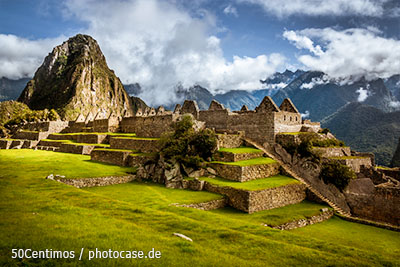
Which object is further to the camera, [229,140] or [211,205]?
[229,140]

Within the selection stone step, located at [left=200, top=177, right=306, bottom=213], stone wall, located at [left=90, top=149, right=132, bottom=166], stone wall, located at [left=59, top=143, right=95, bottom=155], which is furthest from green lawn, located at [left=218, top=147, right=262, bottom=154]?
stone wall, located at [left=59, top=143, right=95, bottom=155]

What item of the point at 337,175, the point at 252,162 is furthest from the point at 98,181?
the point at 337,175

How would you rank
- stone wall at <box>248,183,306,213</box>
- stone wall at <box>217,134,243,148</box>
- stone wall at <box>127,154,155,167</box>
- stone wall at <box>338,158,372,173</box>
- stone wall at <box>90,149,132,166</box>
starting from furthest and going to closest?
stone wall at <box>90,149,132,166</box> < stone wall at <box>127,154,155,167</box> < stone wall at <box>217,134,243,148</box> < stone wall at <box>338,158,372,173</box> < stone wall at <box>248,183,306,213</box>

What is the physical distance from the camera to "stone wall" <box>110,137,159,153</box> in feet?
79.7

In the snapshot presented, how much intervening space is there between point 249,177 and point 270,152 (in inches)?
196

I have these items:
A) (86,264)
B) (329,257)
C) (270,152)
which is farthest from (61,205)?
(270,152)

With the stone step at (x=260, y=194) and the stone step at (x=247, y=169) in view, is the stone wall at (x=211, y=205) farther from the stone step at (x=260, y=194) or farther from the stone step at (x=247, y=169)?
the stone step at (x=247, y=169)

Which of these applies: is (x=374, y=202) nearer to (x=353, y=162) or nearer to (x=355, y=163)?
(x=353, y=162)

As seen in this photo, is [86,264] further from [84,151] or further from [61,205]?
[84,151]

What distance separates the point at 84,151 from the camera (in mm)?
31312

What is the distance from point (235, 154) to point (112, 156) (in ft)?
41.2

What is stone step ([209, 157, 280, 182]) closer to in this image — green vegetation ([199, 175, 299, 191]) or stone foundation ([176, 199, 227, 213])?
green vegetation ([199, 175, 299, 191])

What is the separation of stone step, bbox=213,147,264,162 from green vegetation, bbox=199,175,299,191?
2.06 meters

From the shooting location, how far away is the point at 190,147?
2059cm
